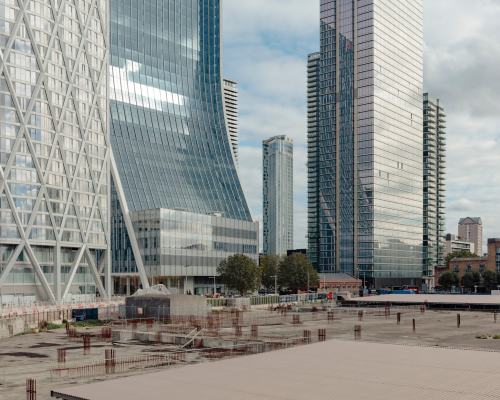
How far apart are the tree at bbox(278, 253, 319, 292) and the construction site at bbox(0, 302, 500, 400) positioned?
214ft

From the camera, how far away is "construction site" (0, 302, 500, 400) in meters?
44.7

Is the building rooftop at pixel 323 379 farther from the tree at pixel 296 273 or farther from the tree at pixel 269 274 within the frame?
the tree at pixel 269 274

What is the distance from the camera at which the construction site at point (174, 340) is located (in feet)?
147

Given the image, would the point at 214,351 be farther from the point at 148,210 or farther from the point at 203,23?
the point at 203,23

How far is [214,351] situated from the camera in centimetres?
5447

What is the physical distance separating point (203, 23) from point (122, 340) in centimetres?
13668

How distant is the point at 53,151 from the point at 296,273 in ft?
250

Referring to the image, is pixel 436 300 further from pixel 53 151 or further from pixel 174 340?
pixel 53 151

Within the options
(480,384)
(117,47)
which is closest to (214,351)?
(480,384)

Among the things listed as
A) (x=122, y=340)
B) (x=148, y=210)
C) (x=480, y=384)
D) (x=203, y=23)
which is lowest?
(x=122, y=340)

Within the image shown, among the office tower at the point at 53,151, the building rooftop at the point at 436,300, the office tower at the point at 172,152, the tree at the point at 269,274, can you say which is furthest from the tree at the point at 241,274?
the tree at the point at 269,274

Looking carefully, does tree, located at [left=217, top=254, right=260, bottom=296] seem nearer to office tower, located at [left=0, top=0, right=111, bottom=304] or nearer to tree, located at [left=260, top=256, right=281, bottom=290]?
office tower, located at [left=0, top=0, right=111, bottom=304]

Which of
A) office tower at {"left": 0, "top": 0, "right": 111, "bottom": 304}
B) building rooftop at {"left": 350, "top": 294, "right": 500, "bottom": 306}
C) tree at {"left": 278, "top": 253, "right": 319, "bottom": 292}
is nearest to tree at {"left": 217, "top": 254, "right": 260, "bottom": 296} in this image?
building rooftop at {"left": 350, "top": 294, "right": 500, "bottom": 306}

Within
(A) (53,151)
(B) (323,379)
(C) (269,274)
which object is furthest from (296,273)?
(B) (323,379)
